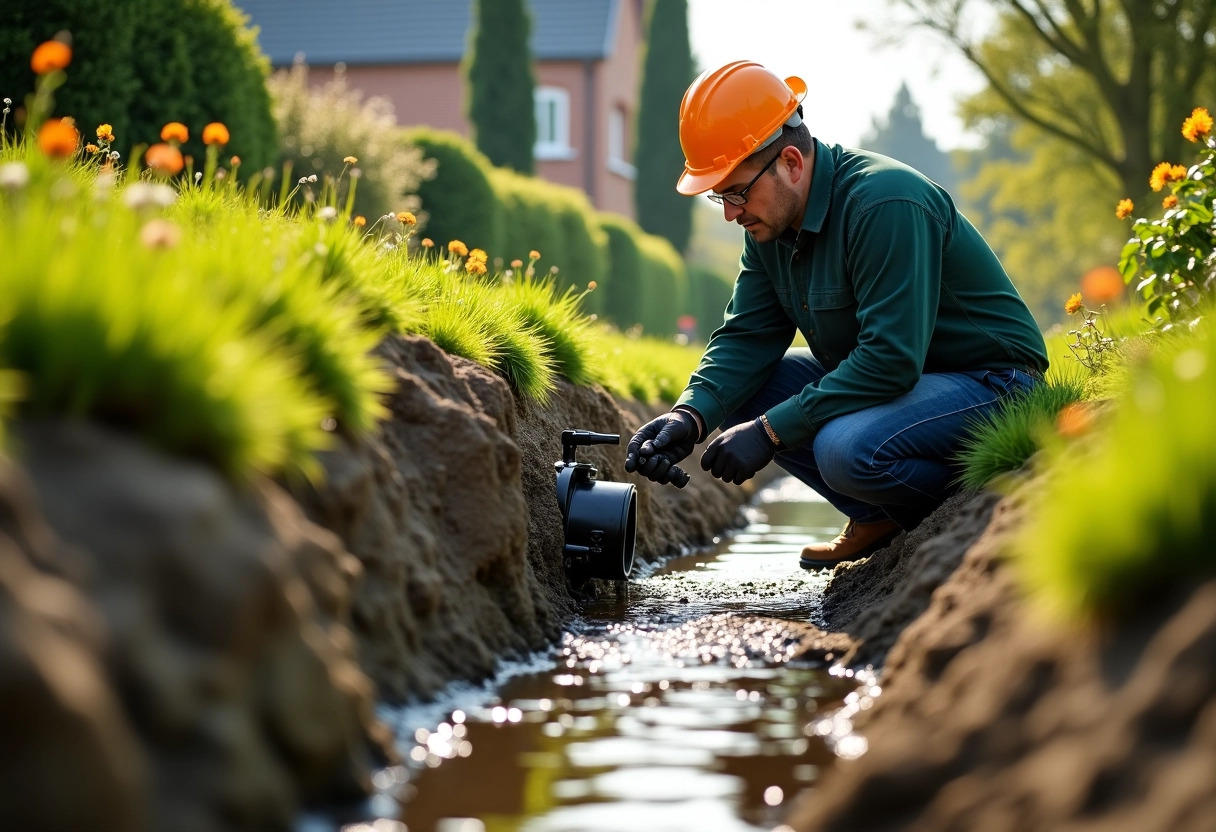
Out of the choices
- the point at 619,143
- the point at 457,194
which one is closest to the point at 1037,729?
the point at 457,194

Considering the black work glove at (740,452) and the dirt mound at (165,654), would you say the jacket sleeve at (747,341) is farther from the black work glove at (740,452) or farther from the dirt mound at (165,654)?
the dirt mound at (165,654)

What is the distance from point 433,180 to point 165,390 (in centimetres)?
1237

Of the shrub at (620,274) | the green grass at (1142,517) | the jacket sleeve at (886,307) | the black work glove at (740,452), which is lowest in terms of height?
the green grass at (1142,517)

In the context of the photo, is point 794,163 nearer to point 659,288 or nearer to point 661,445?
point 661,445

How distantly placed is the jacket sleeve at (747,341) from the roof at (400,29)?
77.0 ft

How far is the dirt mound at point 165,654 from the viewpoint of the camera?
1736 mm

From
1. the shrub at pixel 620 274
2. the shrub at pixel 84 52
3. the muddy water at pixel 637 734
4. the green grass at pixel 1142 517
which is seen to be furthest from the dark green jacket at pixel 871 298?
the shrub at pixel 620 274

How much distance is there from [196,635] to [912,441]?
2945 mm

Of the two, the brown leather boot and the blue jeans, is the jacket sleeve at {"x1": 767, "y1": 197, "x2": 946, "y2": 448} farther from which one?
the brown leather boot

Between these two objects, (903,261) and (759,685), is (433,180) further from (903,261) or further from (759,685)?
(759,685)

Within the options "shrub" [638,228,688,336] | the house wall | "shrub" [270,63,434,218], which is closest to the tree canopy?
"shrub" [638,228,688,336]

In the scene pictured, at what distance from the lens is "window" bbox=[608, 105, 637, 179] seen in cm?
2958

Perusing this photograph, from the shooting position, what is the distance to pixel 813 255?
469 centimetres

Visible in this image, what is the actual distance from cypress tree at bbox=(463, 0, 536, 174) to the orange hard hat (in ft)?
63.1
